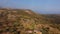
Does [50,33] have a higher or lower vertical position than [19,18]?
lower

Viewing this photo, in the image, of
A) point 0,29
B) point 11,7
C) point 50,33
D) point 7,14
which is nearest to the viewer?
point 0,29

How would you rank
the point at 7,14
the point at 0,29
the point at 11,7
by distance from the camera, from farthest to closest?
the point at 11,7 → the point at 7,14 → the point at 0,29

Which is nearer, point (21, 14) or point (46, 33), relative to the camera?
point (46, 33)

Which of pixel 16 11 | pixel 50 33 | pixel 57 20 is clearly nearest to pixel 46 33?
pixel 50 33

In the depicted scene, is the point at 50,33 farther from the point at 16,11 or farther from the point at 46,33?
the point at 16,11

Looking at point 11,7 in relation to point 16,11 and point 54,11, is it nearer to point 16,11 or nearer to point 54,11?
point 16,11

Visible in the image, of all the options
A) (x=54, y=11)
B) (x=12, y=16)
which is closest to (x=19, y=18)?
(x=12, y=16)
